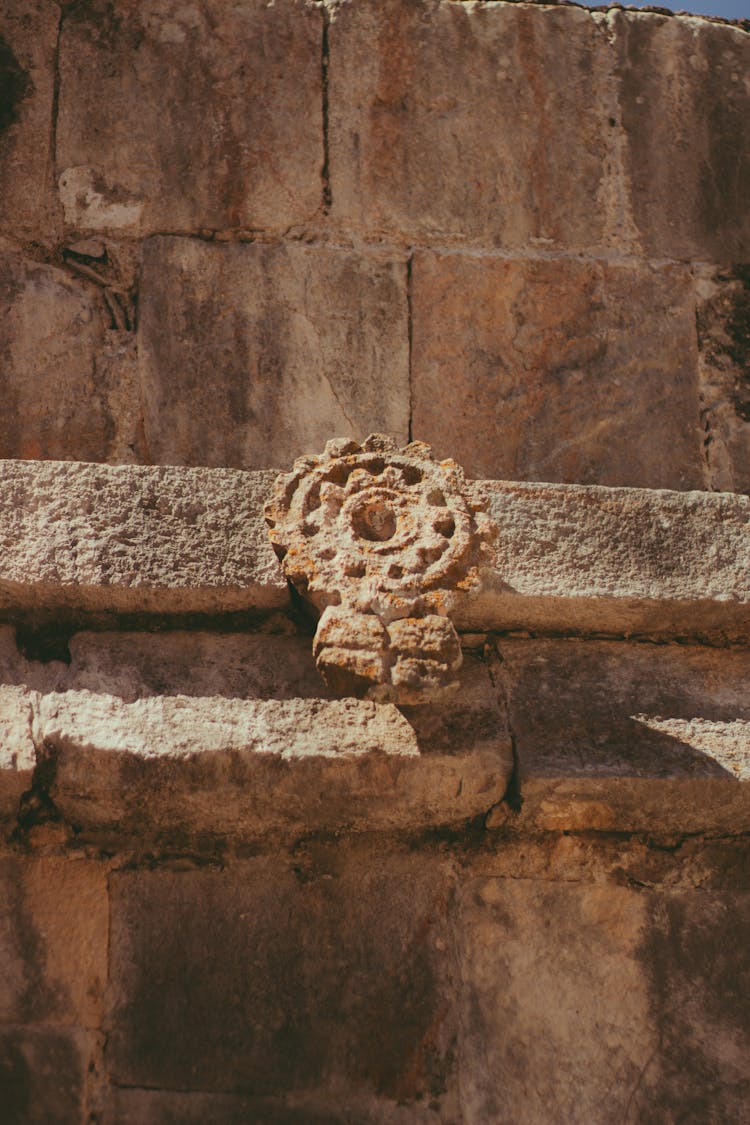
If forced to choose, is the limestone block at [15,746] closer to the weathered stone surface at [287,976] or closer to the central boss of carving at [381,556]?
the weathered stone surface at [287,976]

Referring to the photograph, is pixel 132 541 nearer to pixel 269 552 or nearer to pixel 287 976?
pixel 269 552

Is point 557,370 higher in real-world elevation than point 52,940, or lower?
higher

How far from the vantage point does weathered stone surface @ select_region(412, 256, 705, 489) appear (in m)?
3.04

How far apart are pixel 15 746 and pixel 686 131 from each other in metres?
2.34

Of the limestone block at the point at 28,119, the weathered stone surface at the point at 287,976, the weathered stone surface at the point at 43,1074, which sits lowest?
A: the weathered stone surface at the point at 43,1074

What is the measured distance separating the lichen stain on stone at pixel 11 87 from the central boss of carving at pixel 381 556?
147 centimetres

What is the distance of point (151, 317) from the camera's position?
3.03 meters

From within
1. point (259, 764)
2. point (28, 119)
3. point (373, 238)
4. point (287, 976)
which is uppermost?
point (28, 119)

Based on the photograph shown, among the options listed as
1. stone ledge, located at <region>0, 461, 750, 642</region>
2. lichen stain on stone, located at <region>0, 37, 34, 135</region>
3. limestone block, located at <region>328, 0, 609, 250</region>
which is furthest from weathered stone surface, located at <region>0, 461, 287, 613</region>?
lichen stain on stone, located at <region>0, 37, 34, 135</region>

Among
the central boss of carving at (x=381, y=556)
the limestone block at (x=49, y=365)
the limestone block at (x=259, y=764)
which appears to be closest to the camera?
the central boss of carving at (x=381, y=556)

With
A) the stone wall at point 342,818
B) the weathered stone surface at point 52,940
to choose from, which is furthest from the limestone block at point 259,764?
the weathered stone surface at point 52,940

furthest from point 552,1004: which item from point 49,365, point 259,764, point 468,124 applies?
point 468,124

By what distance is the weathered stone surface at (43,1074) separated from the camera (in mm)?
2057

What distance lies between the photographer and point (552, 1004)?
2.19 meters
